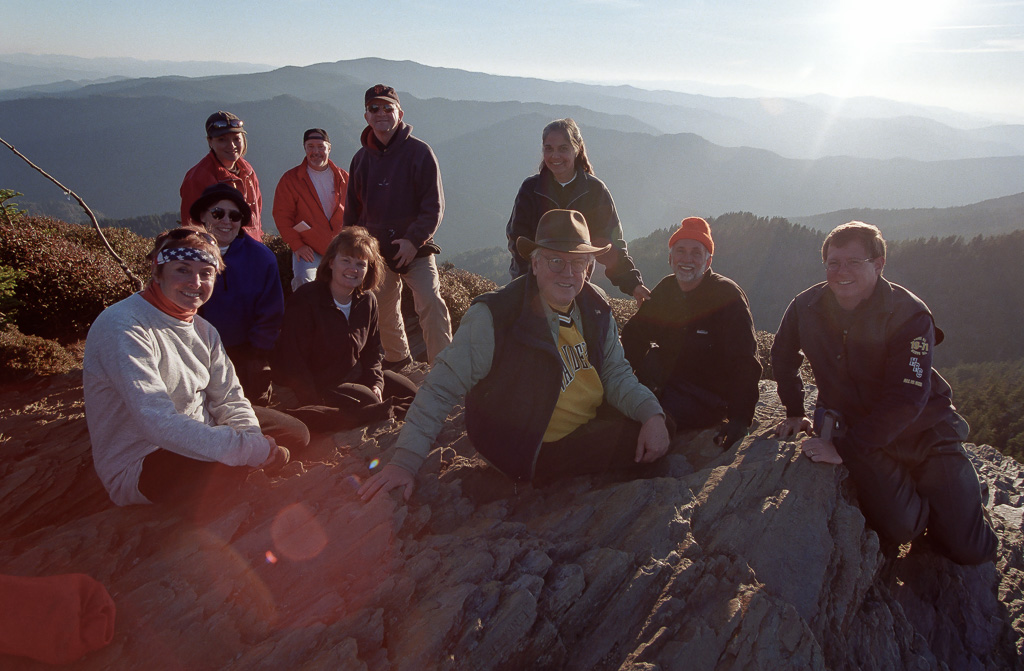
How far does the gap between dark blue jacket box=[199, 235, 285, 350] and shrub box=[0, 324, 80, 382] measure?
14.6 ft

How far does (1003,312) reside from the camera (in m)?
A: 83.9

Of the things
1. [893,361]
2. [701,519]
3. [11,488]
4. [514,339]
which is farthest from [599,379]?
[11,488]

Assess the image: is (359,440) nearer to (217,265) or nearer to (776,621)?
(217,265)

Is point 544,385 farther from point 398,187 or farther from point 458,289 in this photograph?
point 458,289

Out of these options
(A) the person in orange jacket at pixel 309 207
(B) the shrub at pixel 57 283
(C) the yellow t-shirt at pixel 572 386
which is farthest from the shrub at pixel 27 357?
(C) the yellow t-shirt at pixel 572 386

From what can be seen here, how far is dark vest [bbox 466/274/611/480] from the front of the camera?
3869 millimetres

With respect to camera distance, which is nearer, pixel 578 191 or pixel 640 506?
pixel 640 506

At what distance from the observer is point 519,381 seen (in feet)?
12.9

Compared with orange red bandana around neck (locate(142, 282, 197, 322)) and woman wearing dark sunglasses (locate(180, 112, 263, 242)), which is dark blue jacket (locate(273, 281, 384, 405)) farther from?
orange red bandana around neck (locate(142, 282, 197, 322))

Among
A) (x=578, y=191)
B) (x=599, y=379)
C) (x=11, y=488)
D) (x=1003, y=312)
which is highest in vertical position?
(x=578, y=191)

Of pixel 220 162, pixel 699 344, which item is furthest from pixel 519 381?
pixel 220 162

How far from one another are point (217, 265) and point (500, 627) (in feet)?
10.6

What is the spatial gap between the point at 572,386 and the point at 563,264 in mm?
1020

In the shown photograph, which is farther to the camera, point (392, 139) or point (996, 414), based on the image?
point (996, 414)
